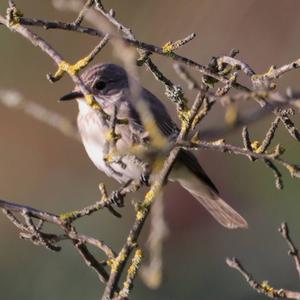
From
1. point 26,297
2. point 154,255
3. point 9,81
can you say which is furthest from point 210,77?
point 9,81

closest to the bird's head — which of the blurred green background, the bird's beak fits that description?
the bird's beak

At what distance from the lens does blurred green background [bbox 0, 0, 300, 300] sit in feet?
25.2

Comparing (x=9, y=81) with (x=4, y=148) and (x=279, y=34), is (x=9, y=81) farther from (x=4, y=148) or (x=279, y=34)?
(x=279, y=34)

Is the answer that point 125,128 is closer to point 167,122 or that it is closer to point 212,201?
point 167,122

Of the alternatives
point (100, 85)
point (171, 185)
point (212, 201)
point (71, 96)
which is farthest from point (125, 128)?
point (171, 185)

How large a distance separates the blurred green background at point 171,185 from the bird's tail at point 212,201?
2030 mm

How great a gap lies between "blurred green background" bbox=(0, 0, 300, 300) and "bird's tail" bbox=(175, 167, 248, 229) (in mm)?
2030

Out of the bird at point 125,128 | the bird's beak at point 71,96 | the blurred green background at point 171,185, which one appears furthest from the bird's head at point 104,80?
the blurred green background at point 171,185

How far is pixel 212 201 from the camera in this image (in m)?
5.21

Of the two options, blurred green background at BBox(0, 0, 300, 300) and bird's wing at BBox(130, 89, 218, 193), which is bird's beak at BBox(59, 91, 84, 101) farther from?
blurred green background at BBox(0, 0, 300, 300)

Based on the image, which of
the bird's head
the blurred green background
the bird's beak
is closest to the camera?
the bird's beak

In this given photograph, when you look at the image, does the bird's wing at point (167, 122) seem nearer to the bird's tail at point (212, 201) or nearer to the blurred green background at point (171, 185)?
the bird's tail at point (212, 201)

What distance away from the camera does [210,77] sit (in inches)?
114

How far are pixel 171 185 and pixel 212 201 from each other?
2477 mm
